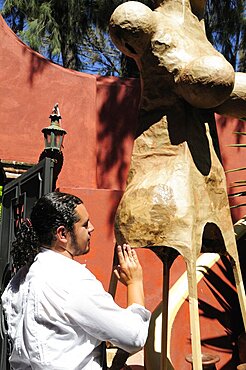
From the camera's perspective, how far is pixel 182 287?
3021 mm

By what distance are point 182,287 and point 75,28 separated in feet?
20.3

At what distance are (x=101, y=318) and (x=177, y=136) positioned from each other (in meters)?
1.16

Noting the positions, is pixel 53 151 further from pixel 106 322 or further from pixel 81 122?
pixel 106 322

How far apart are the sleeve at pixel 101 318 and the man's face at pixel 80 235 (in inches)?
7.1

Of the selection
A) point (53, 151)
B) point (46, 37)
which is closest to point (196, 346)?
point (53, 151)

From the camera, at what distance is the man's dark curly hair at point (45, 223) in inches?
54.4

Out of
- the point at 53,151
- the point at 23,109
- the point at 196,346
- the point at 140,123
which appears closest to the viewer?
the point at 196,346

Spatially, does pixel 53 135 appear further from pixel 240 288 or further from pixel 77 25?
pixel 77 25

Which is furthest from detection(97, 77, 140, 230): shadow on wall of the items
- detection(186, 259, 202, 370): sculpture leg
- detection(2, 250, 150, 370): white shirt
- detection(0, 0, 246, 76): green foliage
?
detection(2, 250, 150, 370): white shirt

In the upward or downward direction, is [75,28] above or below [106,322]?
above

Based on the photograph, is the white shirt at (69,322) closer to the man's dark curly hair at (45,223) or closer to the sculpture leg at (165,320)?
the man's dark curly hair at (45,223)

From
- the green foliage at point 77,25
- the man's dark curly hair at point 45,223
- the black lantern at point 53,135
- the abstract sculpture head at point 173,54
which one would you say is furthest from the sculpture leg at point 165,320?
the green foliage at point 77,25

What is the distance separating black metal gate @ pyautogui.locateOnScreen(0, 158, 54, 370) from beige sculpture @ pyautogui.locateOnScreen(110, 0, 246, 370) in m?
0.43

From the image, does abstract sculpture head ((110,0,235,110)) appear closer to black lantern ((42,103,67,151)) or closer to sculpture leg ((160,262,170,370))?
sculpture leg ((160,262,170,370))
